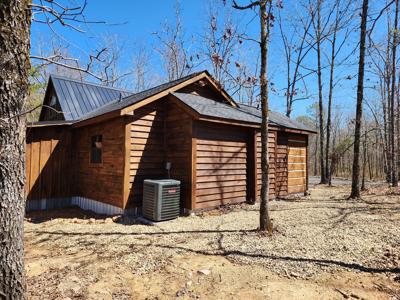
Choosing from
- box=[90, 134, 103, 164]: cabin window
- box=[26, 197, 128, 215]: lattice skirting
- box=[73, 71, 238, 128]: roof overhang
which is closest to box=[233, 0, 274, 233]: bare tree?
box=[73, 71, 238, 128]: roof overhang

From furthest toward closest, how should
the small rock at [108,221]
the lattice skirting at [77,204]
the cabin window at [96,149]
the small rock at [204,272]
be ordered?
the cabin window at [96,149] → the lattice skirting at [77,204] → the small rock at [108,221] → the small rock at [204,272]

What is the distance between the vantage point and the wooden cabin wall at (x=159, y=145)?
22.7 feet

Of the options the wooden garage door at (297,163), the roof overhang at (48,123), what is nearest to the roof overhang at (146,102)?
the roof overhang at (48,123)

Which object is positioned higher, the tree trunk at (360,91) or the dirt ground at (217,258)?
the tree trunk at (360,91)

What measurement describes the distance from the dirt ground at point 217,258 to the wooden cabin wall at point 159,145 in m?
1.09

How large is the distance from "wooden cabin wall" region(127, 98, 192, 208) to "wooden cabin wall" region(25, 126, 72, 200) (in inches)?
133

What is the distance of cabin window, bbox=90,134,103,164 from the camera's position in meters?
7.91

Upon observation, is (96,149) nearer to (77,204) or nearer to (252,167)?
(77,204)

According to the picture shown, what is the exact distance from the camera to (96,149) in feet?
26.7

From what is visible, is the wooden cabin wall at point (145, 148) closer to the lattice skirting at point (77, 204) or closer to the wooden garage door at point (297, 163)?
the lattice skirting at point (77, 204)

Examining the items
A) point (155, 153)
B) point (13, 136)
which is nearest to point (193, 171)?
point (155, 153)

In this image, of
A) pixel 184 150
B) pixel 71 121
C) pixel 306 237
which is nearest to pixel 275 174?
pixel 184 150

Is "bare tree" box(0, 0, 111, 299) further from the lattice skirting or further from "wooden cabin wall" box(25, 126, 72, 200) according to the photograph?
"wooden cabin wall" box(25, 126, 72, 200)

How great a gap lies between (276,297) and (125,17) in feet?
12.1
